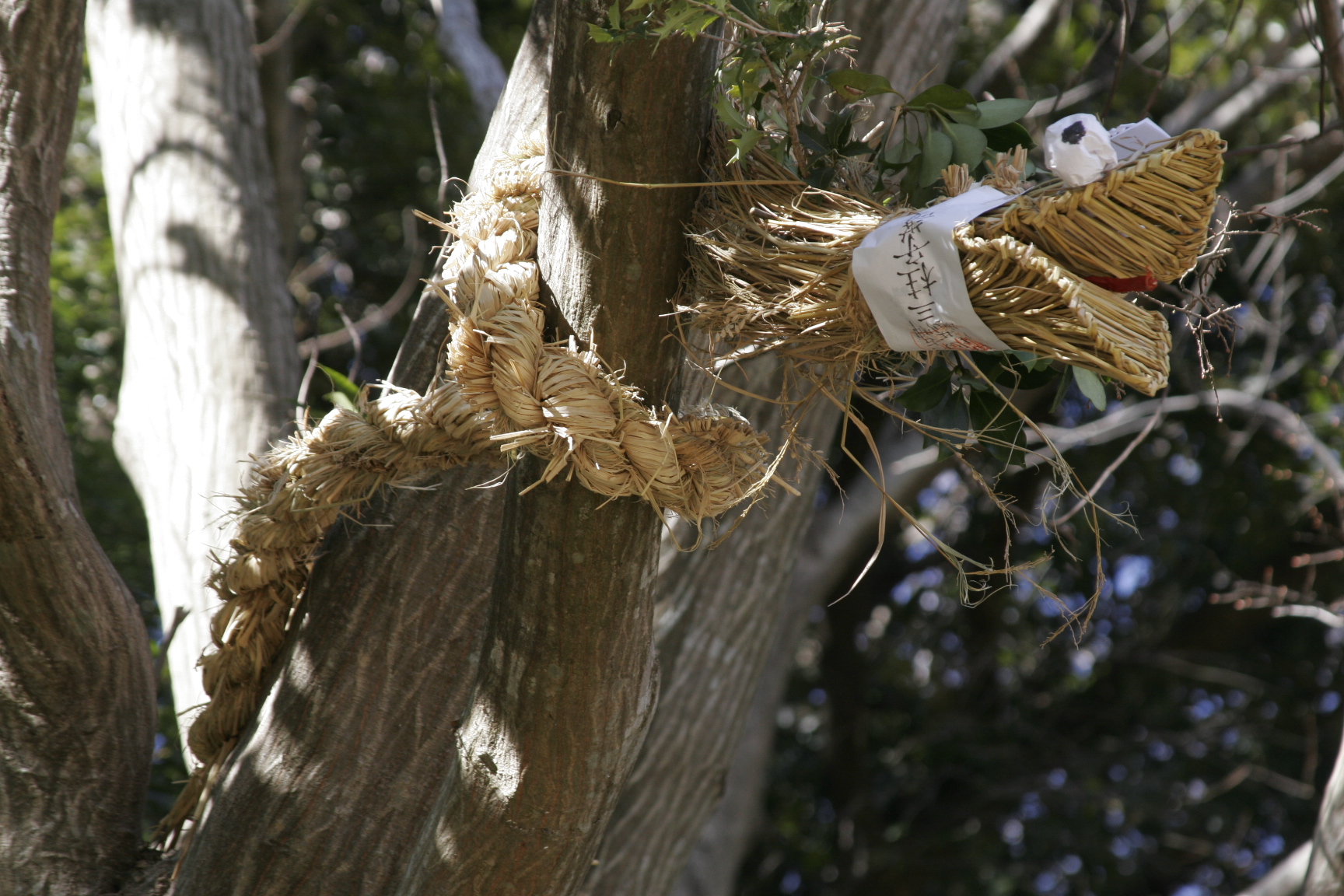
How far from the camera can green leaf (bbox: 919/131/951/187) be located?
0.96m

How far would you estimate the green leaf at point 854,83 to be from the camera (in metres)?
1.00

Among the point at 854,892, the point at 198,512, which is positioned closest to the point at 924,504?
the point at 854,892

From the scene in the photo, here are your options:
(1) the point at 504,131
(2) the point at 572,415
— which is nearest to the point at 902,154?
(2) the point at 572,415

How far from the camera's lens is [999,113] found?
1018 millimetres

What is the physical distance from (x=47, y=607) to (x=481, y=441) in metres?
0.70

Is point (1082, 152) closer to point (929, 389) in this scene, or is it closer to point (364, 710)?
point (929, 389)

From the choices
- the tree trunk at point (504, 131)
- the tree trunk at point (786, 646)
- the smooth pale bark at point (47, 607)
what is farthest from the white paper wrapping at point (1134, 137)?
the tree trunk at point (786, 646)

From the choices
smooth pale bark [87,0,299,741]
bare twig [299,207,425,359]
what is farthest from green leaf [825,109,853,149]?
bare twig [299,207,425,359]

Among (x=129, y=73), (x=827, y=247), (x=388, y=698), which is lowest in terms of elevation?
(x=388, y=698)

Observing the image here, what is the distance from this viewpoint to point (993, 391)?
3.40 ft

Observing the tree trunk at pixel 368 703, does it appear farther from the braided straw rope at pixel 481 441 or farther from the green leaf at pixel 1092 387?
the green leaf at pixel 1092 387

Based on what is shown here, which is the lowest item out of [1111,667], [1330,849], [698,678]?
[1111,667]

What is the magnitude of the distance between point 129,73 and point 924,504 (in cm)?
391

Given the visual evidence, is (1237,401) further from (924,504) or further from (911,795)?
(911,795)
